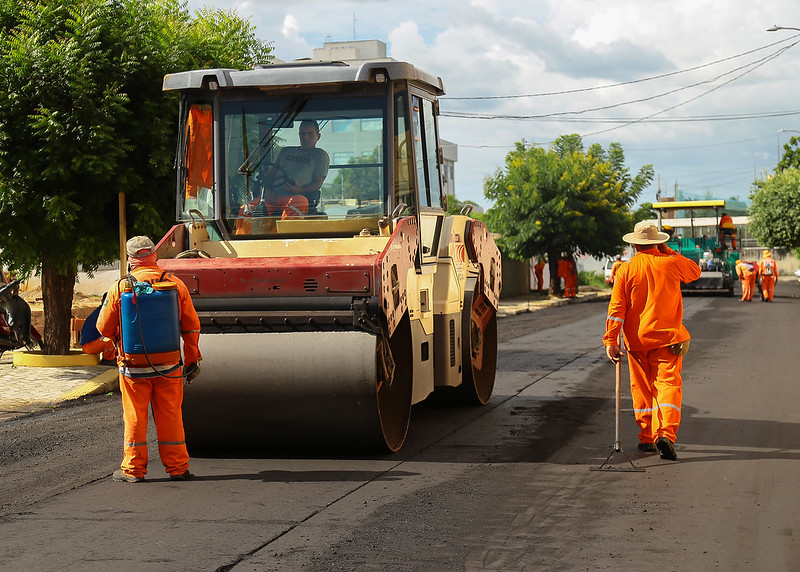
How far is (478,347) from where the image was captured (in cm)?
1118

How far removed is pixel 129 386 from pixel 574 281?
34.2m

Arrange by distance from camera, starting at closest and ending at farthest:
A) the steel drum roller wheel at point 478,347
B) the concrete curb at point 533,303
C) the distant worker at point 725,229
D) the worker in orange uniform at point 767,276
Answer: the steel drum roller wheel at point 478,347
the concrete curb at point 533,303
the worker in orange uniform at point 767,276
the distant worker at point 725,229

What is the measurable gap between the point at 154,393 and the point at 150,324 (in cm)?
50

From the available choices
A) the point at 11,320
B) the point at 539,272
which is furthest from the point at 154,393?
the point at 539,272

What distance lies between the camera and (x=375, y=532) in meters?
6.17

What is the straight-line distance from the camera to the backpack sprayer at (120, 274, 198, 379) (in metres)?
7.54

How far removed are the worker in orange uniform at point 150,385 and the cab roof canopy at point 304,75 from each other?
201 centimetres

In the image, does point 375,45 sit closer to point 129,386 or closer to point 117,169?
point 117,169

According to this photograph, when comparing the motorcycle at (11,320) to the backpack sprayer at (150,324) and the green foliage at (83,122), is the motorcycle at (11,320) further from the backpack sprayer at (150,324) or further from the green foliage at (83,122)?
the backpack sprayer at (150,324)

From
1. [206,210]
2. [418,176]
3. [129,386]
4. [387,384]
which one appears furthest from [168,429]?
[418,176]

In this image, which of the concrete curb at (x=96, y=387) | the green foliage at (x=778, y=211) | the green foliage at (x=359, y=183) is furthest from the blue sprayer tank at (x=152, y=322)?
the green foliage at (x=778, y=211)

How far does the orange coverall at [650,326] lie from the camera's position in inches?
333

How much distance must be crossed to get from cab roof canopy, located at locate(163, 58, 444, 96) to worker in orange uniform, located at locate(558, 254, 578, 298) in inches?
1210

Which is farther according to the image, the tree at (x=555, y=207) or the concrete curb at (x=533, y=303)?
the tree at (x=555, y=207)
